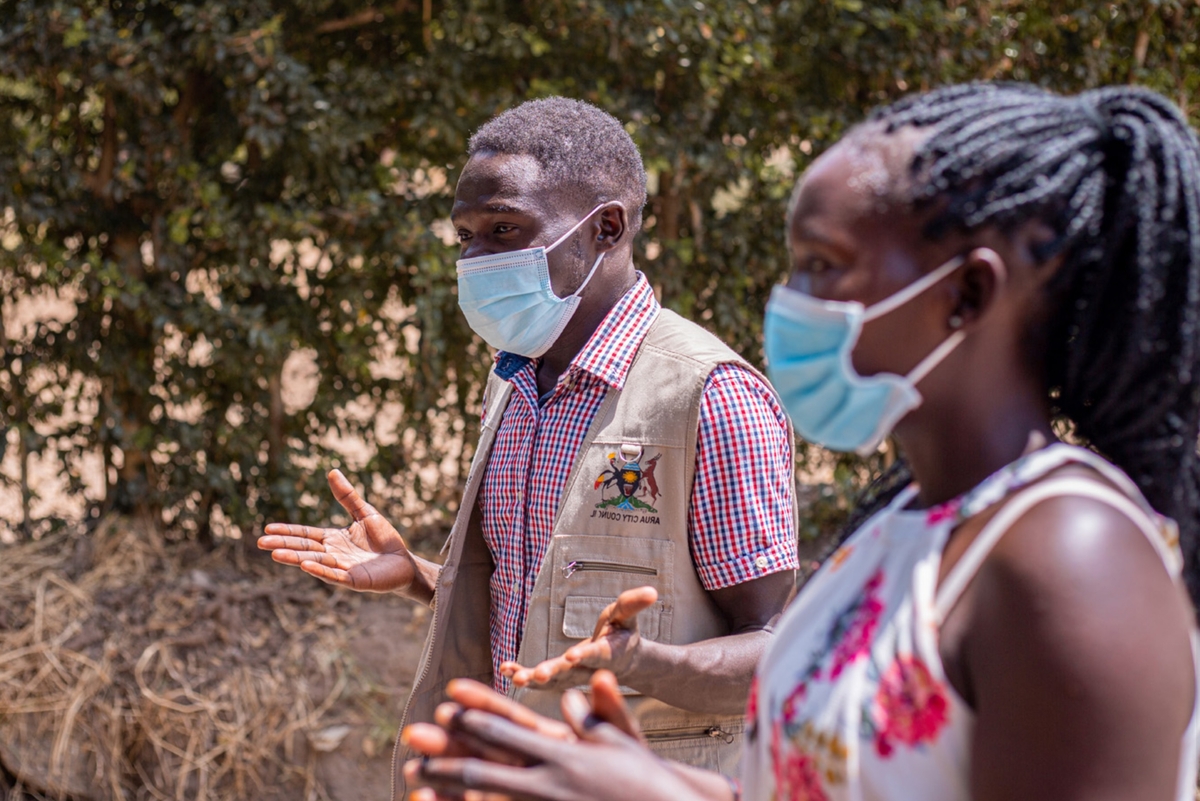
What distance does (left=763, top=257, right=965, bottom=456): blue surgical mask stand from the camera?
111cm

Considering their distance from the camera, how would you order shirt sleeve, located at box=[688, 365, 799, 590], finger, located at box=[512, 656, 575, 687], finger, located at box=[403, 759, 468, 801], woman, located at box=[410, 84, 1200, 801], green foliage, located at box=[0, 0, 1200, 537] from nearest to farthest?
1. woman, located at box=[410, 84, 1200, 801]
2. finger, located at box=[403, 759, 468, 801]
3. finger, located at box=[512, 656, 575, 687]
4. shirt sleeve, located at box=[688, 365, 799, 590]
5. green foliage, located at box=[0, 0, 1200, 537]

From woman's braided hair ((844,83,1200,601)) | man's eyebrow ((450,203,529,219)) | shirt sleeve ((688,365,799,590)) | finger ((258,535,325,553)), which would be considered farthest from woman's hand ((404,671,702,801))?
man's eyebrow ((450,203,529,219))

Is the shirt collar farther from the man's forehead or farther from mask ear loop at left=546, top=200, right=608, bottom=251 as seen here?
the man's forehead

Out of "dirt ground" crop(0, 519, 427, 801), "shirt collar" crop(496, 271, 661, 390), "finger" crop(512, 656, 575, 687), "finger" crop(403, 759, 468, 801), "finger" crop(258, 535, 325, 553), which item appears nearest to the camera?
"finger" crop(403, 759, 468, 801)

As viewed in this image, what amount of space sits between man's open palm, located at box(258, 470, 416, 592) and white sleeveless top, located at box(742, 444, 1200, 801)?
1.19 m

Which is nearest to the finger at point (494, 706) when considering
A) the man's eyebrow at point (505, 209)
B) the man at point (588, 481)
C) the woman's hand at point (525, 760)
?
the woman's hand at point (525, 760)

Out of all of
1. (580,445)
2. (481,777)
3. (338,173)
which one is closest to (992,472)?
(481,777)

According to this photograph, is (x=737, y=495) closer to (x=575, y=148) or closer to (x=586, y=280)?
(x=586, y=280)

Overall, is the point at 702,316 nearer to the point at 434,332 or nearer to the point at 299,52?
the point at 434,332

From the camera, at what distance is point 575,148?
2.28 m

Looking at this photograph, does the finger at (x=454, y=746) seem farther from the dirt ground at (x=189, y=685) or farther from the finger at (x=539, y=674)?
the dirt ground at (x=189, y=685)

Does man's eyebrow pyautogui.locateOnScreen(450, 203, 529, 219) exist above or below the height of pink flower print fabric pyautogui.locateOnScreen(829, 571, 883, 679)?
above

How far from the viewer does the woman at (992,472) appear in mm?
942

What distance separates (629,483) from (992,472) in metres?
0.93
